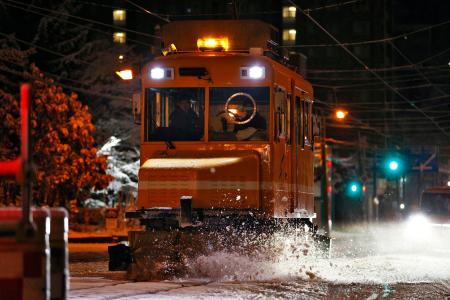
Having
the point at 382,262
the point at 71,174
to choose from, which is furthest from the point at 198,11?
the point at 382,262

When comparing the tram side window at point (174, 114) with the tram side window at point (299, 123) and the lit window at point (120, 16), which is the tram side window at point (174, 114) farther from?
the lit window at point (120, 16)

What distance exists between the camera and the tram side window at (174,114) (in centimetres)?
1414

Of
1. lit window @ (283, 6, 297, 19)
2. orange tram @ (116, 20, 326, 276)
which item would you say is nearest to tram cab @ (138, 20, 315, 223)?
orange tram @ (116, 20, 326, 276)

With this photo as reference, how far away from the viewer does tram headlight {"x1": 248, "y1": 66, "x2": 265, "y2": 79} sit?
14.1 m

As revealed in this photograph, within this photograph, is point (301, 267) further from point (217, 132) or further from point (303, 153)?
point (217, 132)

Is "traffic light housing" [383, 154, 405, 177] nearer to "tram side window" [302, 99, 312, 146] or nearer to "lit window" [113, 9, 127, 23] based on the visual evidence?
"tram side window" [302, 99, 312, 146]

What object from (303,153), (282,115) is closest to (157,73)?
(282,115)

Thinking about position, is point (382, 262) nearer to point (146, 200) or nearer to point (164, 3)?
point (146, 200)

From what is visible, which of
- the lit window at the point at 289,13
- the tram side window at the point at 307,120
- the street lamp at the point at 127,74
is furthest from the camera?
the lit window at the point at 289,13

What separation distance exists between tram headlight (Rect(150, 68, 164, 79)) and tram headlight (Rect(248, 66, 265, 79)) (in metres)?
1.36

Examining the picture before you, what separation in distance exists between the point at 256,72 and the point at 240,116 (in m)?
0.72

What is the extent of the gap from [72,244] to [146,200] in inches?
679

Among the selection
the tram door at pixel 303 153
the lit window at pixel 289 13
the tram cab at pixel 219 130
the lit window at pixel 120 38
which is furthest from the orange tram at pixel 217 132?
the lit window at pixel 289 13

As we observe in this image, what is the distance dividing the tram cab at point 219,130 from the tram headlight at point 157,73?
0.02m
